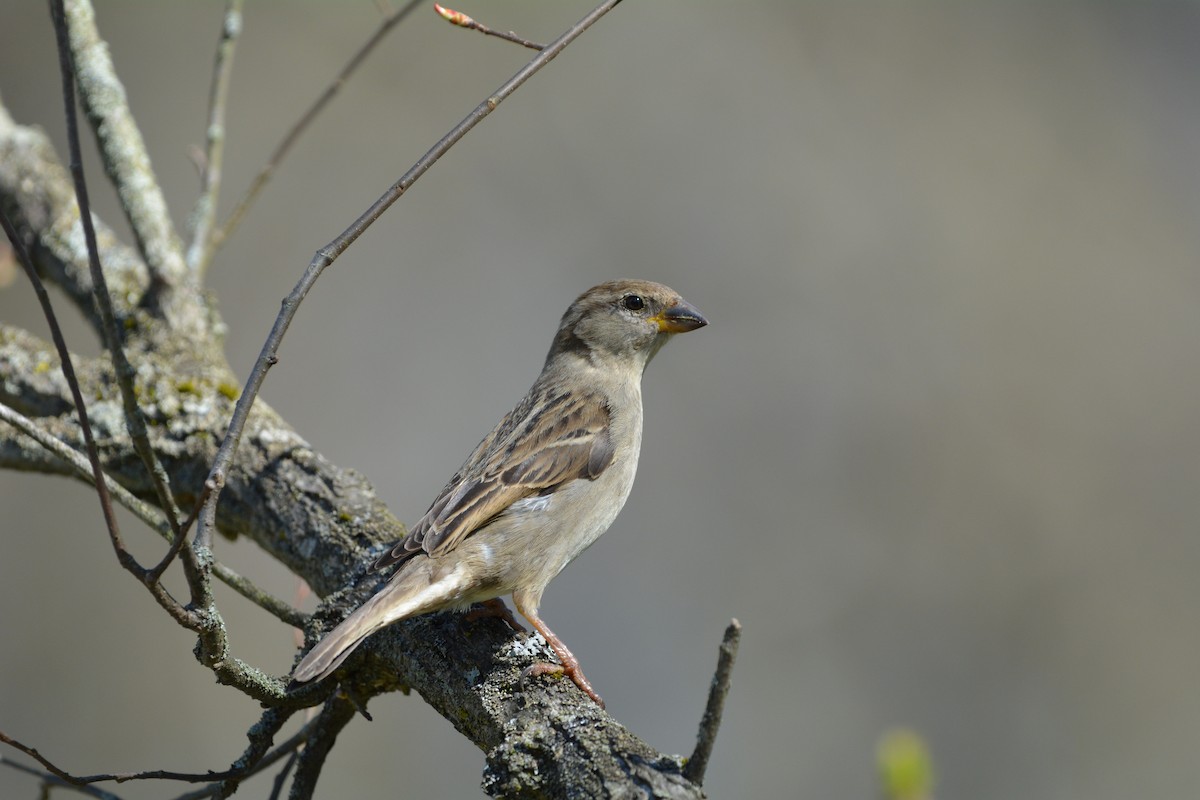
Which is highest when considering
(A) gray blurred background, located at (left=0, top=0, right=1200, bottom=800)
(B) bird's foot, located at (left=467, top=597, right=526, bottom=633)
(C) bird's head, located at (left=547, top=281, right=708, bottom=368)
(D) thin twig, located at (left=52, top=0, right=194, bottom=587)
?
(A) gray blurred background, located at (left=0, top=0, right=1200, bottom=800)

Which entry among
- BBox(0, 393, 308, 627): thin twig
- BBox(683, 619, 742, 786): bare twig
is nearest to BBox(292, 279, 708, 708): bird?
BBox(0, 393, 308, 627): thin twig

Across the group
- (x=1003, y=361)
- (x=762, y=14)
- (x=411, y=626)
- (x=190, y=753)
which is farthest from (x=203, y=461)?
(x=762, y=14)

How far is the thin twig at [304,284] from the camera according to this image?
253cm

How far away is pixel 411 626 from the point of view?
3742 mm

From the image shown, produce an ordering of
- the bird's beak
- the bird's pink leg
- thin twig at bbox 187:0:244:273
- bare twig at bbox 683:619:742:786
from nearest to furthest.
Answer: bare twig at bbox 683:619:742:786, the bird's pink leg, thin twig at bbox 187:0:244:273, the bird's beak

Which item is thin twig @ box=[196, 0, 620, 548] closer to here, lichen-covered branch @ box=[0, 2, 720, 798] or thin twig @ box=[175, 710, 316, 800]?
lichen-covered branch @ box=[0, 2, 720, 798]

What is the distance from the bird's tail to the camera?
325cm

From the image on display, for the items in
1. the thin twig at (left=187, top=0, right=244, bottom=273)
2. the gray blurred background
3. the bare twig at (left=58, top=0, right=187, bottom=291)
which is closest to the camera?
the bare twig at (left=58, top=0, right=187, bottom=291)

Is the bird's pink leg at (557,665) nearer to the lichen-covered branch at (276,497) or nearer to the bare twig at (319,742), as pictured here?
the lichen-covered branch at (276,497)

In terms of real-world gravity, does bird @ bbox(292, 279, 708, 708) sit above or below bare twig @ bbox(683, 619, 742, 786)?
above

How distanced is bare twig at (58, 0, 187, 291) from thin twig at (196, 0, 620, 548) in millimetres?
2519

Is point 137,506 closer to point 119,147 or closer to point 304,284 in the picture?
point 304,284

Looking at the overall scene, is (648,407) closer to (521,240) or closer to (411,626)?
(521,240)

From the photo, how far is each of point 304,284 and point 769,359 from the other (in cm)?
701
